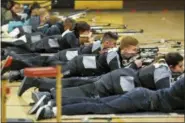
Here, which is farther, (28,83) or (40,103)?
(28,83)

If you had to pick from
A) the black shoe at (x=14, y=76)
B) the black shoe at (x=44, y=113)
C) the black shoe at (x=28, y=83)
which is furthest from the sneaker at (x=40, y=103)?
the black shoe at (x=14, y=76)

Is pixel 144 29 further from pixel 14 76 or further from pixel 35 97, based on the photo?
pixel 35 97

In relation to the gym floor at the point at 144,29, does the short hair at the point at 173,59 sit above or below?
above

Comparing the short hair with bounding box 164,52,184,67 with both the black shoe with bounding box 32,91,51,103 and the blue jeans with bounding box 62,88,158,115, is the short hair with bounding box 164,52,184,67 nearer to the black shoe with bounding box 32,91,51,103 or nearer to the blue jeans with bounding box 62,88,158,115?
the blue jeans with bounding box 62,88,158,115

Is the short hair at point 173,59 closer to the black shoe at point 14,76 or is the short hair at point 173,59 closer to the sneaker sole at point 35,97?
the sneaker sole at point 35,97

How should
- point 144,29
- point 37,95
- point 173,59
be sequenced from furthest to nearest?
point 144,29
point 37,95
point 173,59

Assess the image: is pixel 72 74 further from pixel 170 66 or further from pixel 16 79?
pixel 170 66

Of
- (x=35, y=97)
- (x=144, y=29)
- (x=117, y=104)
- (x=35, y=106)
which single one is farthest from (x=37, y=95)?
(x=144, y=29)

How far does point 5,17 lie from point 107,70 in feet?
19.6

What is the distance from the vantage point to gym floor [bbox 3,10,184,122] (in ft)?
18.7

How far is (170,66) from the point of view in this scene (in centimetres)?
609

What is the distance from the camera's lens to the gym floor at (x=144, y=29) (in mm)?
5691

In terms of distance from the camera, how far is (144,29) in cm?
1347

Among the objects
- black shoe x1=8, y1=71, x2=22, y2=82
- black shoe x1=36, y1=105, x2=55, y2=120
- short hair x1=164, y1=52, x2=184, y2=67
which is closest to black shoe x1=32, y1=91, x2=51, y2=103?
black shoe x1=36, y1=105, x2=55, y2=120
